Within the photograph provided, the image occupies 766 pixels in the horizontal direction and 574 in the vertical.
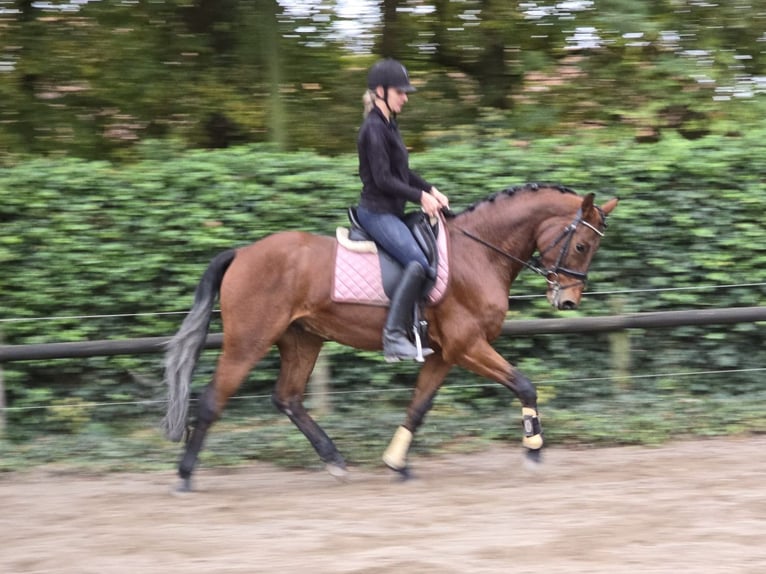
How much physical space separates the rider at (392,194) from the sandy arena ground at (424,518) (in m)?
1.10

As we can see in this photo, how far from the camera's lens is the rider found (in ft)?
21.4

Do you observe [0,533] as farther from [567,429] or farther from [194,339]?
[567,429]

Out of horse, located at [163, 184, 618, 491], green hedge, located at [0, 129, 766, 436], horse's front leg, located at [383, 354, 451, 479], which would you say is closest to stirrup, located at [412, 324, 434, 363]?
horse, located at [163, 184, 618, 491]

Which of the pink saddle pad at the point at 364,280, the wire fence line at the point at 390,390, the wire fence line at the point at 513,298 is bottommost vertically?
the wire fence line at the point at 390,390

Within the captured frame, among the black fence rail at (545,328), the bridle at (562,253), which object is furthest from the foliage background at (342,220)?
the bridle at (562,253)

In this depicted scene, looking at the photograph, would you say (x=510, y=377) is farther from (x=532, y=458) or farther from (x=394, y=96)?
(x=394, y=96)

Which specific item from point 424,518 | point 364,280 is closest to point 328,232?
point 364,280

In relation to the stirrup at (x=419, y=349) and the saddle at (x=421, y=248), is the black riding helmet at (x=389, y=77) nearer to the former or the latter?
the saddle at (x=421, y=248)

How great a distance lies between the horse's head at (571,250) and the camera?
22.3ft

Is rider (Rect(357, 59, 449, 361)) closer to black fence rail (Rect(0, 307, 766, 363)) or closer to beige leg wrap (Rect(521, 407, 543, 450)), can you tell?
beige leg wrap (Rect(521, 407, 543, 450))

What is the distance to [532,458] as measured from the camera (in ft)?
22.4

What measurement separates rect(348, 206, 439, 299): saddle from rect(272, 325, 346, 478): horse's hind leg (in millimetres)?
805

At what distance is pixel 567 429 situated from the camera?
7938 millimetres

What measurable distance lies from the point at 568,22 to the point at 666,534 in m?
6.68
